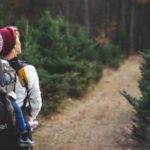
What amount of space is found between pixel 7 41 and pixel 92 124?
5924mm

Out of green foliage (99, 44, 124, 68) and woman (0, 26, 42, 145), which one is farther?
green foliage (99, 44, 124, 68)

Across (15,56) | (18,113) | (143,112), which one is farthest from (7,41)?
(143,112)

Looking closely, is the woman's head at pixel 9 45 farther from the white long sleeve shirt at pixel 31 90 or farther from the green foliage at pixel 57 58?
the green foliage at pixel 57 58

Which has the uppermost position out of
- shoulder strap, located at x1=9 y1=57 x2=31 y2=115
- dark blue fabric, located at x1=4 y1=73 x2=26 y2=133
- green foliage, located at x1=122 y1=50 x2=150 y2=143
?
shoulder strap, located at x1=9 y1=57 x2=31 y2=115

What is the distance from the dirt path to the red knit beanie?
4006 mm

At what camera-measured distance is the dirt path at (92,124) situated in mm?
9797

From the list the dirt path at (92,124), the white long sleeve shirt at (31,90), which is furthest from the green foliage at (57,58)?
the white long sleeve shirt at (31,90)

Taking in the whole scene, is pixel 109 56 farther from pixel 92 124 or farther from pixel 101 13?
pixel 92 124

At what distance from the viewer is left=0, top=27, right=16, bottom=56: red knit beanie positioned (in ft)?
19.1

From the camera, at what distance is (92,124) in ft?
37.6

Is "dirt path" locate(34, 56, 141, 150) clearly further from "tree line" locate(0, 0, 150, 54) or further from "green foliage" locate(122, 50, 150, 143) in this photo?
"tree line" locate(0, 0, 150, 54)

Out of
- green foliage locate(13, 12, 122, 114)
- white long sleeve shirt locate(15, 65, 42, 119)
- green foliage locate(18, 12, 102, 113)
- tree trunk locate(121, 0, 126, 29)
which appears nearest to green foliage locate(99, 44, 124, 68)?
green foliage locate(13, 12, 122, 114)

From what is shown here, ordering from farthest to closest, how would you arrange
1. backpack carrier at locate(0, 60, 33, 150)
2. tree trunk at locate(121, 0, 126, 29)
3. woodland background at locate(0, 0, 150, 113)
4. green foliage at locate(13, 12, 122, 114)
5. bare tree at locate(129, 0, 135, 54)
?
tree trunk at locate(121, 0, 126, 29), bare tree at locate(129, 0, 135, 54), woodland background at locate(0, 0, 150, 113), green foliage at locate(13, 12, 122, 114), backpack carrier at locate(0, 60, 33, 150)

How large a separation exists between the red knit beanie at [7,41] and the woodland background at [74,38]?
495 cm
